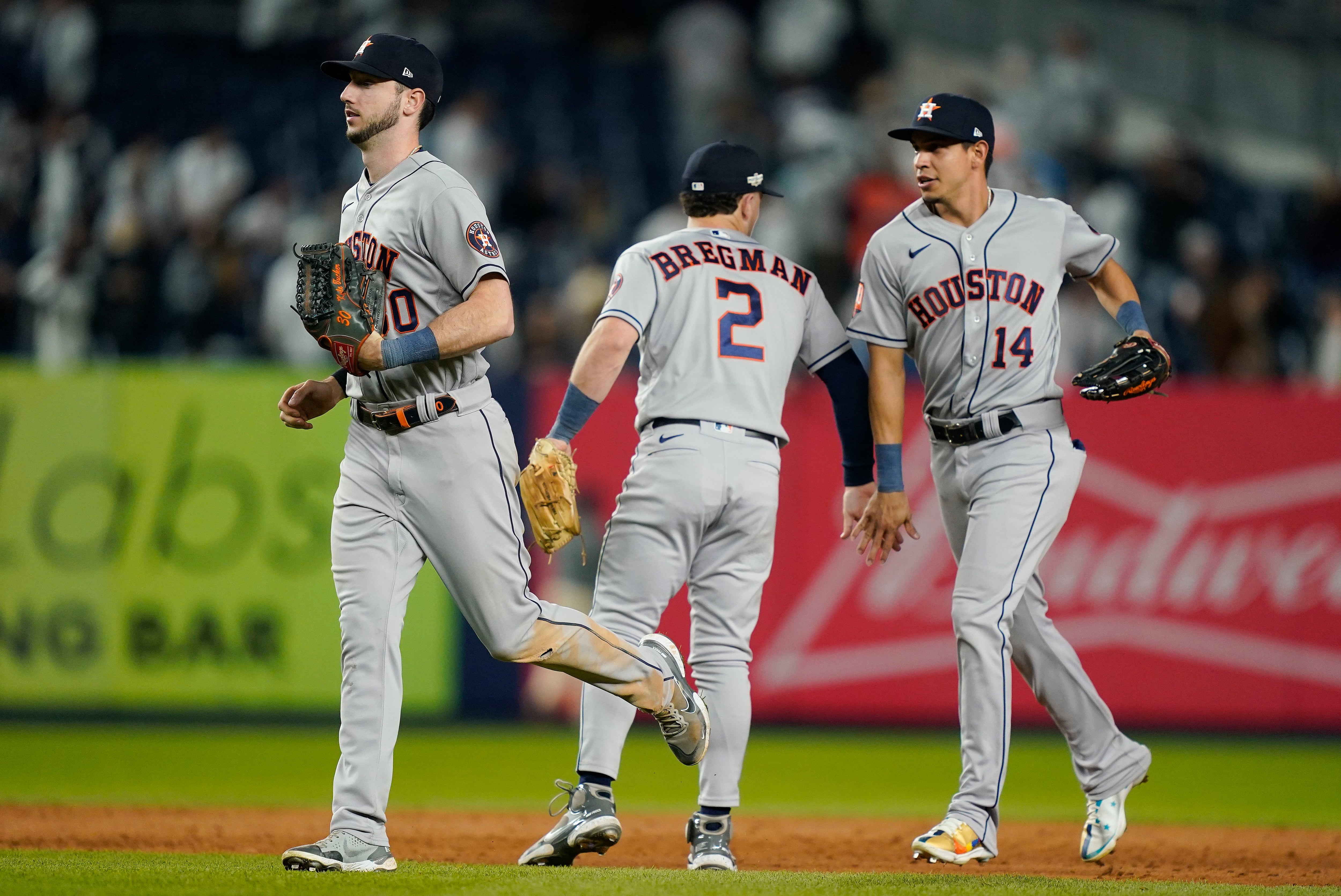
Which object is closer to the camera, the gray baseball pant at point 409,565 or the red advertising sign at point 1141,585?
the gray baseball pant at point 409,565

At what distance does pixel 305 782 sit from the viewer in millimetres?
7453

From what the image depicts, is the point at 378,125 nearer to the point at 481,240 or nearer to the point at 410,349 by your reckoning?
the point at 481,240

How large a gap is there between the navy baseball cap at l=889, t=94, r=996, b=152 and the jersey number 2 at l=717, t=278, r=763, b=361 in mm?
713

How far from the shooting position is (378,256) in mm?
4375

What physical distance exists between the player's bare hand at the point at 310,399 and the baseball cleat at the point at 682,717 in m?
1.23

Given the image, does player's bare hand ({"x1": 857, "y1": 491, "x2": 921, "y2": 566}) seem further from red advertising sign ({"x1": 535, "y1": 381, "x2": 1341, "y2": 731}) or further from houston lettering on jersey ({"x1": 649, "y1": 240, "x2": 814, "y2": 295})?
red advertising sign ({"x1": 535, "y1": 381, "x2": 1341, "y2": 731})

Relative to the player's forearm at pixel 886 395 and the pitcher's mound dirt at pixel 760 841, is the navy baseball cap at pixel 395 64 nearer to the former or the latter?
the player's forearm at pixel 886 395

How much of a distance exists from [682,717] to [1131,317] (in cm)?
206

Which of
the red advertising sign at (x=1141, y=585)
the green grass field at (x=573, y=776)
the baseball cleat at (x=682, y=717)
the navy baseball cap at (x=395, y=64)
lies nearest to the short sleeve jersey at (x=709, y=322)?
the baseball cleat at (x=682, y=717)

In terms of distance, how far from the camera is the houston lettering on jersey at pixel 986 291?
5055 mm

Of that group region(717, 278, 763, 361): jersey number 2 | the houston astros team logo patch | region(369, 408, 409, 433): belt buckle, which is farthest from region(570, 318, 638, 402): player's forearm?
region(369, 408, 409, 433): belt buckle

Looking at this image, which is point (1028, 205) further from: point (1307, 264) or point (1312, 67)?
point (1312, 67)

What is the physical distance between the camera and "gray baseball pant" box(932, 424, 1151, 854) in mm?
4871

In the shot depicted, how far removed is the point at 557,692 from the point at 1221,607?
4140mm
